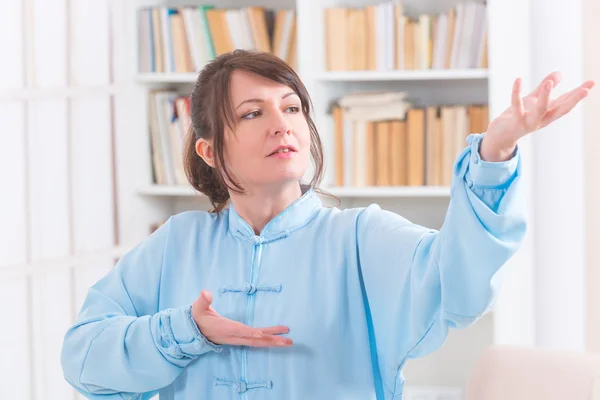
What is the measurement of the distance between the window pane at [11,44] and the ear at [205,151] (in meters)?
1.13

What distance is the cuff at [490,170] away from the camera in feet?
3.73

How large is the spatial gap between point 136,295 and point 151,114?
1.75m

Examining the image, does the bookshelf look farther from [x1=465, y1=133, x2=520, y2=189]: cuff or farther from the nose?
[x1=465, y1=133, x2=520, y2=189]: cuff

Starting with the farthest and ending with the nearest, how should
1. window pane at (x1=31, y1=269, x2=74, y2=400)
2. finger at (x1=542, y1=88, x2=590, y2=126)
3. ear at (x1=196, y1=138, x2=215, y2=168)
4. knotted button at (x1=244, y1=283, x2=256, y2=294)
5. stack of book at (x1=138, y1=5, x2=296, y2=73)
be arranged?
stack of book at (x1=138, y1=5, x2=296, y2=73) < window pane at (x1=31, y1=269, x2=74, y2=400) < ear at (x1=196, y1=138, x2=215, y2=168) < knotted button at (x1=244, y1=283, x2=256, y2=294) < finger at (x1=542, y1=88, x2=590, y2=126)

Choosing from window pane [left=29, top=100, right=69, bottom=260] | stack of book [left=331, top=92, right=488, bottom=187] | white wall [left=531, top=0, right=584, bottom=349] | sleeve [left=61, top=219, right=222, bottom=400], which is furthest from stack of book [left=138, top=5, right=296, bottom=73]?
sleeve [left=61, top=219, right=222, bottom=400]

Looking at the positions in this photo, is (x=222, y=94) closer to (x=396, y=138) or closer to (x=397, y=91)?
(x=396, y=138)

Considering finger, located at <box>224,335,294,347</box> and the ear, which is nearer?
finger, located at <box>224,335,294,347</box>

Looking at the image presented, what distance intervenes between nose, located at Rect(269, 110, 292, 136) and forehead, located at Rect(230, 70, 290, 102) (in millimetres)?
44

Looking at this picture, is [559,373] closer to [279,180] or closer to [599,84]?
[279,180]

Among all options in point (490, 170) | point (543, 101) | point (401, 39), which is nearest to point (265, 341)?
point (490, 170)

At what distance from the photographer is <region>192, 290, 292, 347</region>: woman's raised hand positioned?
1411 mm

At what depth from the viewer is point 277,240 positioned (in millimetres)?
1564

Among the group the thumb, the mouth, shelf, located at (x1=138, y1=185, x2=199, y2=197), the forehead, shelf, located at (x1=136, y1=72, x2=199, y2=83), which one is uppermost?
shelf, located at (x1=136, y1=72, x2=199, y2=83)

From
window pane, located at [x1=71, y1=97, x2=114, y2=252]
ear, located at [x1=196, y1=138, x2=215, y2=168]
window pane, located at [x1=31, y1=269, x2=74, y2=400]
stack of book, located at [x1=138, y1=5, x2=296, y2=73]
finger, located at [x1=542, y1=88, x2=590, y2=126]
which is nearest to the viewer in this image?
finger, located at [x1=542, y1=88, x2=590, y2=126]
